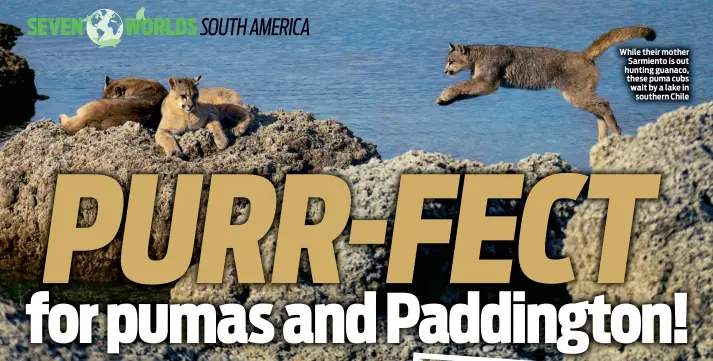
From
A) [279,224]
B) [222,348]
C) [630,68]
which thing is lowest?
[222,348]

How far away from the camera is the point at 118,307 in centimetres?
823

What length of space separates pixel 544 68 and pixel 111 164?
13.4 ft

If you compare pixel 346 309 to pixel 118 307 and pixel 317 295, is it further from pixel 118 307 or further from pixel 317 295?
pixel 118 307

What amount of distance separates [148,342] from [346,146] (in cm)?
398

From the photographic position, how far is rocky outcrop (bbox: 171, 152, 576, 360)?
8078mm

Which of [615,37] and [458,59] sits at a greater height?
[615,37]

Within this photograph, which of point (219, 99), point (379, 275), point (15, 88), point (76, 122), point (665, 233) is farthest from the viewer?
point (15, 88)

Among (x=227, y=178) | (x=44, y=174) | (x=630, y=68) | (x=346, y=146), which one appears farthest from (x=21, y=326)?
(x=630, y=68)

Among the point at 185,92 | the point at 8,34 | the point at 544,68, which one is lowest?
the point at 185,92

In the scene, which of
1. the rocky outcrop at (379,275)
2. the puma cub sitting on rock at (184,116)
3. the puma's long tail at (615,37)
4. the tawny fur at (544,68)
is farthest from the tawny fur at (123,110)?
the puma's long tail at (615,37)

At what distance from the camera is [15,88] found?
15586mm

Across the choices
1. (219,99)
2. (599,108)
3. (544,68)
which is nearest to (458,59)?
(544,68)

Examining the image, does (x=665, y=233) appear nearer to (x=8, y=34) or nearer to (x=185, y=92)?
(x=185, y=92)

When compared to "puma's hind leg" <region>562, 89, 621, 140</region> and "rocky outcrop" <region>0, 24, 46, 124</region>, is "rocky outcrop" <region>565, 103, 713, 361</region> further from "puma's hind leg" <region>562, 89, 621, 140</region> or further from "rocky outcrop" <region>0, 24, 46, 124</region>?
"rocky outcrop" <region>0, 24, 46, 124</region>
